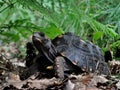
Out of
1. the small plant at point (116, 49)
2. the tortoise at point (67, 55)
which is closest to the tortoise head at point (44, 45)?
the tortoise at point (67, 55)

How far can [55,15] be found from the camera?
389cm

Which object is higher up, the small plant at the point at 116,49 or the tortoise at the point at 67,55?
the small plant at the point at 116,49

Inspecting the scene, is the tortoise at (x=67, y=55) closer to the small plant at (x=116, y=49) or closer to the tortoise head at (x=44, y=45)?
the tortoise head at (x=44, y=45)

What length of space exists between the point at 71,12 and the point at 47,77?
103 centimetres

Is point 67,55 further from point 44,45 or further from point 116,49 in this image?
point 116,49

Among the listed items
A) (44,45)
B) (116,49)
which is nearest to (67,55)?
(44,45)

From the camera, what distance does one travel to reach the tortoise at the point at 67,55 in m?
3.29

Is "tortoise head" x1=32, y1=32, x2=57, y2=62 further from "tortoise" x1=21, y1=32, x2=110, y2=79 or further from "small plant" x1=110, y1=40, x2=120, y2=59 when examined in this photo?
"small plant" x1=110, y1=40, x2=120, y2=59

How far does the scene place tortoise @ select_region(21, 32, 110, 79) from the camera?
3.29 m

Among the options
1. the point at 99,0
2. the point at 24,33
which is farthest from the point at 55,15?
the point at 99,0

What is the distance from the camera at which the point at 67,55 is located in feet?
11.0

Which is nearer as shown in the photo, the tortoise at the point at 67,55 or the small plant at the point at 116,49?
the tortoise at the point at 67,55

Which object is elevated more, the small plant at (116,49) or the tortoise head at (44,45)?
the small plant at (116,49)

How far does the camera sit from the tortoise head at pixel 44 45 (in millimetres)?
3279
